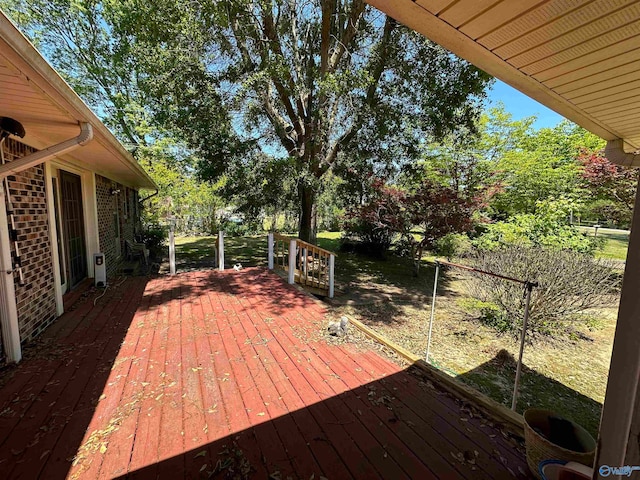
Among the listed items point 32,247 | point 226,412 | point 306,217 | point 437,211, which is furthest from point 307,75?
point 226,412

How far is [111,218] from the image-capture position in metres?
6.91

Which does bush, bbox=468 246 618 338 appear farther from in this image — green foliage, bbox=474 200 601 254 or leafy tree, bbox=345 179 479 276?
leafy tree, bbox=345 179 479 276

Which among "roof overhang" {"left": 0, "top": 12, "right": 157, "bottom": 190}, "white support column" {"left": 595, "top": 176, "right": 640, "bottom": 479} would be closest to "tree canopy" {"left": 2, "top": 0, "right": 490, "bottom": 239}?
"roof overhang" {"left": 0, "top": 12, "right": 157, "bottom": 190}

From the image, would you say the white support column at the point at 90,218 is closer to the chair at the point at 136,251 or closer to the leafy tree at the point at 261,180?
the chair at the point at 136,251

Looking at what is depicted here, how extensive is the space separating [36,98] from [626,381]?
10.5 ft

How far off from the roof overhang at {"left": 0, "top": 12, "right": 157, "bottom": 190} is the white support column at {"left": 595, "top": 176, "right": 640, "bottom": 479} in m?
2.32

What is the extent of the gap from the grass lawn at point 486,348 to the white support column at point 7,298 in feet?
11.6

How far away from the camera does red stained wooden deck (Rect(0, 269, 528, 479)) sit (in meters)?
1.70

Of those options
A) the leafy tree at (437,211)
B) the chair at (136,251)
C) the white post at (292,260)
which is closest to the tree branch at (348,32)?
the leafy tree at (437,211)

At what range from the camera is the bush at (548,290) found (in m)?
4.48

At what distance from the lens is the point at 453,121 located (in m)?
7.12

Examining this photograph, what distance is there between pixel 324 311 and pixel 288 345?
112cm

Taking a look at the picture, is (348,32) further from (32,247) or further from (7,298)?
(7,298)

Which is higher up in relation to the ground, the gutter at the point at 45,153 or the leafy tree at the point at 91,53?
the leafy tree at the point at 91,53
